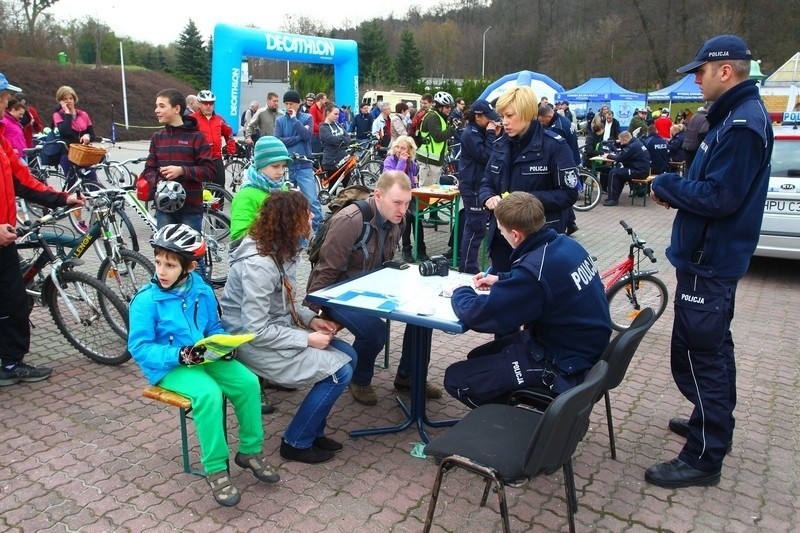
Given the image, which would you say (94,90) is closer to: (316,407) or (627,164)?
(627,164)

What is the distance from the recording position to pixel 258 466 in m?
3.09

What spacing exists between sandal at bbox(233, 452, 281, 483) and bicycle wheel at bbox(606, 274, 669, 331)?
348 cm

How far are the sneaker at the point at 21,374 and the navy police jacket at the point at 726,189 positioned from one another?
163 inches

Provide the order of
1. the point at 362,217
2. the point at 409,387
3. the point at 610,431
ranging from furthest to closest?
the point at 409,387 → the point at 362,217 → the point at 610,431

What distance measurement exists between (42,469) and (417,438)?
2017mm

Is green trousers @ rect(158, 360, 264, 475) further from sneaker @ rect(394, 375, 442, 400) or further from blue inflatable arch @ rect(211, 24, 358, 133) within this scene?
blue inflatable arch @ rect(211, 24, 358, 133)

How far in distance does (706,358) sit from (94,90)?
3579cm

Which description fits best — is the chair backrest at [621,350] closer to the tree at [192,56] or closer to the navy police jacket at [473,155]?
the navy police jacket at [473,155]

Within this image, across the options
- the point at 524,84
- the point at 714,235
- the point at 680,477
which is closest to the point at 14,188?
the point at 714,235

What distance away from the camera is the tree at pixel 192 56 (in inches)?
1854

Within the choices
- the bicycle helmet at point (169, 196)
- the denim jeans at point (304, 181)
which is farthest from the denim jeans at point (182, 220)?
the denim jeans at point (304, 181)

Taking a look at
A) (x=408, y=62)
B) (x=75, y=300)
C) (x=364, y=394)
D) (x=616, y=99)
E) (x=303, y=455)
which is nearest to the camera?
(x=303, y=455)

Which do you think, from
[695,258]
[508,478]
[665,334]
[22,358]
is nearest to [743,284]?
[665,334]

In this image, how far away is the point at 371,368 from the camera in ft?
13.1
